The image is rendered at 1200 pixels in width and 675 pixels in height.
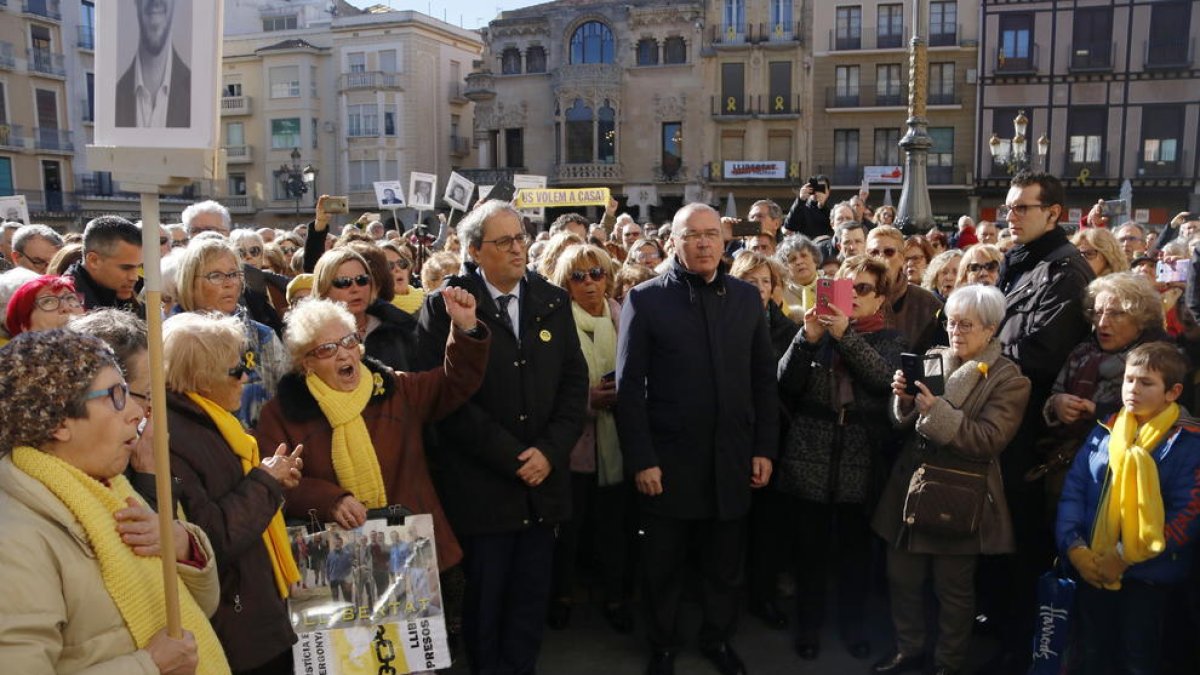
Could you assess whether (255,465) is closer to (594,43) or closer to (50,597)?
(50,597)

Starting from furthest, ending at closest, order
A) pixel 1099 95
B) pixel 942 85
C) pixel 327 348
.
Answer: pixel 942 85
pixel 1099 95
pixel 327 348

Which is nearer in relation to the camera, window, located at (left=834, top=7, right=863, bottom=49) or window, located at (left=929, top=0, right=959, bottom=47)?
window, located at (left=929, top=0, right=959, bottom=47)

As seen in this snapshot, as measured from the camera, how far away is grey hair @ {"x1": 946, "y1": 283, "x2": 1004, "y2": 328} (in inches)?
161

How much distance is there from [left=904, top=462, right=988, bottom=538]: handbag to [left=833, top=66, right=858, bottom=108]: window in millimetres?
35753

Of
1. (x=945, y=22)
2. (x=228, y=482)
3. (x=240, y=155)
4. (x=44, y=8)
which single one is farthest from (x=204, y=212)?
(x=240, y=155)

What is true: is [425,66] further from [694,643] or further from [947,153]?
[694,643]

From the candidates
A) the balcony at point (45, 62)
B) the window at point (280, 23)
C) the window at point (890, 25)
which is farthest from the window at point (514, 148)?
the balcony at point (45, 62)

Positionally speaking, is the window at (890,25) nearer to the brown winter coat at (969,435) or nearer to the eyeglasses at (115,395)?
the brown winter coat at (969,435)

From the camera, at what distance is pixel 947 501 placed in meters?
4.08

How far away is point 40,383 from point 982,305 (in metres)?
3.61

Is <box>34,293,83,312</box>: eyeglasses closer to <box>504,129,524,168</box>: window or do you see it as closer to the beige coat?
the beige coat

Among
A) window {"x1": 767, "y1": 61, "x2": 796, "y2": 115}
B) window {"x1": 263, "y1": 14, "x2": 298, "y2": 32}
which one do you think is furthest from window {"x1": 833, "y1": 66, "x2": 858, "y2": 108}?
window {"x1": 263, "y1": 14, "x2": 298, "y2": 32}

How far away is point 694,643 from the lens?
4.81 metres

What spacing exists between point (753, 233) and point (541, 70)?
3449cm
